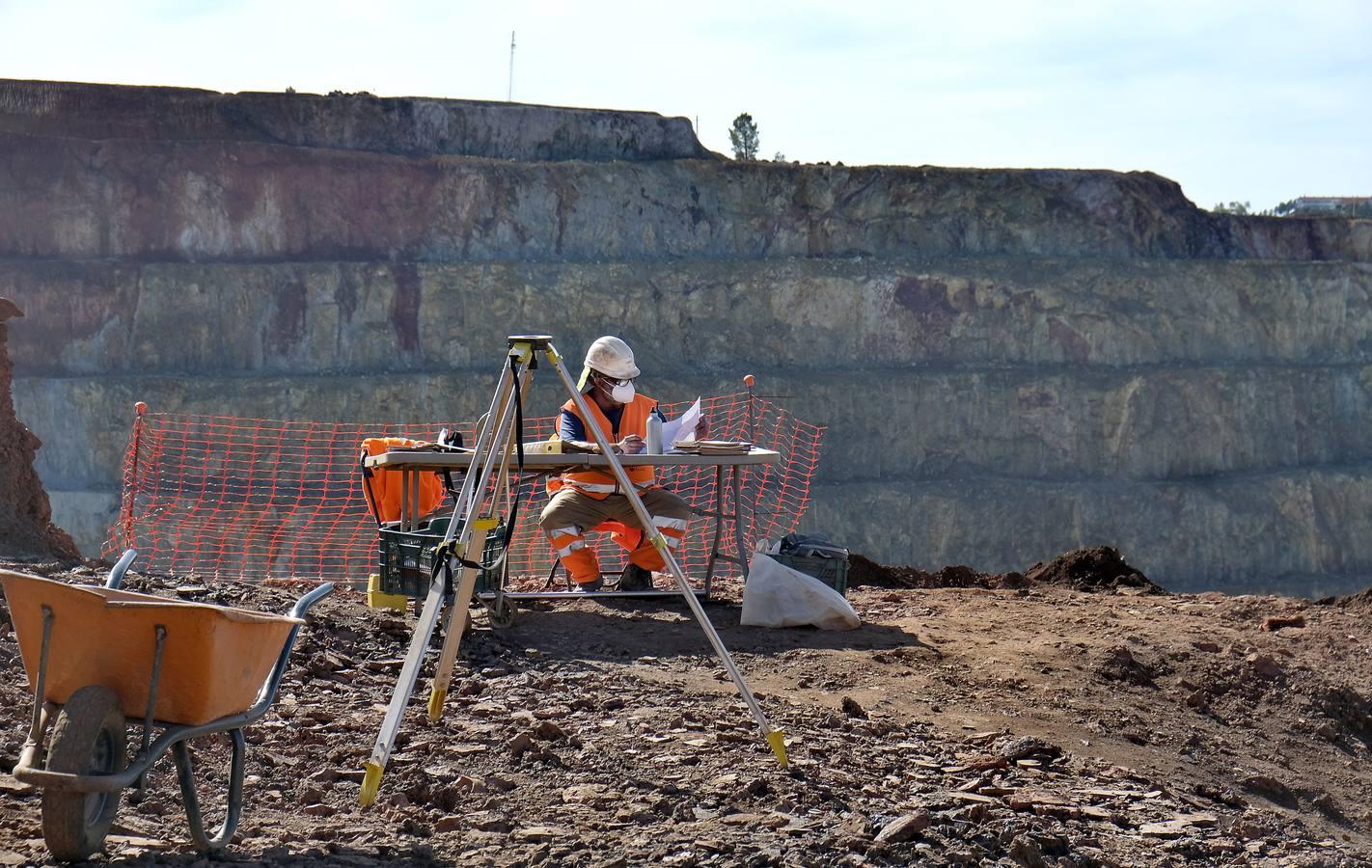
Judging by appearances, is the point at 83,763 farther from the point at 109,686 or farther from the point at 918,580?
the point at 918,580

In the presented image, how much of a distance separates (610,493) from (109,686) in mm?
4654

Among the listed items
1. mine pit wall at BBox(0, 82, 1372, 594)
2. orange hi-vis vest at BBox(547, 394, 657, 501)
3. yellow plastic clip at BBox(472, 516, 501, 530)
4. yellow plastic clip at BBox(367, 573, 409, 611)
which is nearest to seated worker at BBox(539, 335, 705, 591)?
orange hi-vis vest at BBox(547, 394, 657, 501)

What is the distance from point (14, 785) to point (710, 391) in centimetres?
2809

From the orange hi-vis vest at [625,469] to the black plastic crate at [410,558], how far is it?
2.78 feet

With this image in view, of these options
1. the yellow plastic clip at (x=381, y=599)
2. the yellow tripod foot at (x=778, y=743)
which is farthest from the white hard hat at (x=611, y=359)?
the yellow tripod foot at (x=778, y=743)

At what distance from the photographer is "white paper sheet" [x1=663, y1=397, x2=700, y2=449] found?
8.19m

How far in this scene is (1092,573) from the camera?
10492mm

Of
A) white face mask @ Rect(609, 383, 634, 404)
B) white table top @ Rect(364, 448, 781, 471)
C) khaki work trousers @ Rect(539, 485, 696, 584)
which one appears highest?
white face mask @ Rect(609, 383, 634, 404)

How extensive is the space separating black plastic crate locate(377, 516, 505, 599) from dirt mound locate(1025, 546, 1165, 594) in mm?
4633

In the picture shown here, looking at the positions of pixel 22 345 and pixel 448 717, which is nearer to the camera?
pixel 448 717

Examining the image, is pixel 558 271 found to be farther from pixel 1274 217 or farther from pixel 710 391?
pixel 1274 217

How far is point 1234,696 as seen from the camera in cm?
717

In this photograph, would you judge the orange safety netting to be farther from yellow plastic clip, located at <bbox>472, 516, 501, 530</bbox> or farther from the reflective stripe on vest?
yellow plastic clip, located at <bbox>472, 516, 501, 530</bbox>

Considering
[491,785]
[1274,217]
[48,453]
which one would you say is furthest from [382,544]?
[1274,217]
